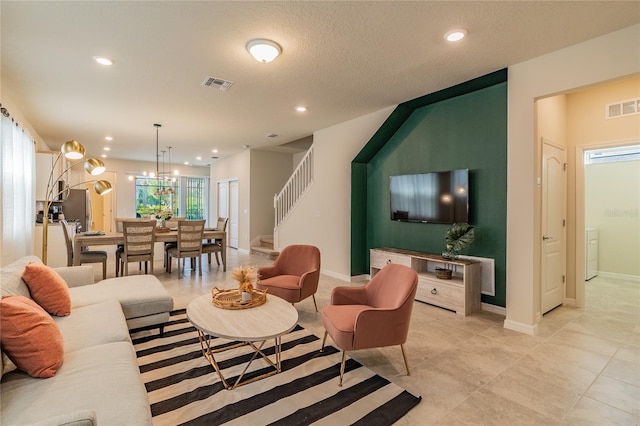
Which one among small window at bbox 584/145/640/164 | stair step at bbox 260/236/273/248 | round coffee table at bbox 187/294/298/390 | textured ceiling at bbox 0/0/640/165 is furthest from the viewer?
stair step at bbox 260/236/273/248

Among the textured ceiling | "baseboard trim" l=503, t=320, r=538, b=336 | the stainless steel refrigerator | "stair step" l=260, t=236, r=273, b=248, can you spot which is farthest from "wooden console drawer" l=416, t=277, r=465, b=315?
the stainless steel refrigerator

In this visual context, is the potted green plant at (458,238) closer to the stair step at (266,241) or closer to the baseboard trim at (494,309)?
the baseboard trim at (494,309)

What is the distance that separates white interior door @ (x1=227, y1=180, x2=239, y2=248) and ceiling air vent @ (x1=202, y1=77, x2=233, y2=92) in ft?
17.6

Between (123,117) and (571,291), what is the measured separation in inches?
290

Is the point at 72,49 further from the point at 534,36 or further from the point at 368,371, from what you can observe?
the point at 534,36

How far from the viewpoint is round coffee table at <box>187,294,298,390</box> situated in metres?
2.08

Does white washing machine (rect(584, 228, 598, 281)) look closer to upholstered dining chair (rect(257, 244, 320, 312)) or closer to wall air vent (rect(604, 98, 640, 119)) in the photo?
wall air vent (rect(604, 98, 640, 119))

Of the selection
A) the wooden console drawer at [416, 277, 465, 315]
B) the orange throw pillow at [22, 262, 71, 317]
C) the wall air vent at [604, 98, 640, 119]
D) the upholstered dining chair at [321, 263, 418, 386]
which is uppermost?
the wall air vent at [604, 98, 640, 119]

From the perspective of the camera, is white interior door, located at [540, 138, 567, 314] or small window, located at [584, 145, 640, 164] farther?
small window, located at [584, 145, 640, 164]

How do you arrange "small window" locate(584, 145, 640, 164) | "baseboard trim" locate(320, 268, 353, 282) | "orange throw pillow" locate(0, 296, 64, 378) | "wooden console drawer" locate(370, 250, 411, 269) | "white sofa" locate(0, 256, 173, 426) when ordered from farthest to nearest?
"baseboard trim" locate(320, 268, 353, 282), "small window" locate(584, 145, 640, 164), "wooden console drawer" locate(370, 250, 411, 269), "orange throw pillow" locate(0, 296, 64, 378), "white sofa" locate(0, 256, 173, 426)

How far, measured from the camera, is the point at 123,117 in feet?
17.1

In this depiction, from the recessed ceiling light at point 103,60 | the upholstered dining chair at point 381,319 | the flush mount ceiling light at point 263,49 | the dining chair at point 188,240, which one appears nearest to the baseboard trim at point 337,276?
the dining chair at point 188,240

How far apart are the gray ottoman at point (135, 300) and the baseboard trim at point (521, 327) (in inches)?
139

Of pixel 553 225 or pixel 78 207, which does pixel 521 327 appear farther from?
pixel 78 207
